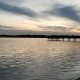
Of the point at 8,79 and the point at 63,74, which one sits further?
the point at 63,74

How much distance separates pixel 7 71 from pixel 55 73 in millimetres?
4528

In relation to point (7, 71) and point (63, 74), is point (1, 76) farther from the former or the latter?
point (63, 74)

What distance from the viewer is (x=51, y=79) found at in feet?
63.5

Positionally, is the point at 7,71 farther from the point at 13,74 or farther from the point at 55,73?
the point at 55,73

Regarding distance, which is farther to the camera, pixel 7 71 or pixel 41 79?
pixel 7 71

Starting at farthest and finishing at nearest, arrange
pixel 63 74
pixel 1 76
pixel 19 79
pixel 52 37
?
1. pixel 52 37
2. pixel 63 74
3. pixel 1 76
4. pixel 19 79

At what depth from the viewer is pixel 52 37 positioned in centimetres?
16488

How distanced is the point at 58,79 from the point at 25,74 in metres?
3.34

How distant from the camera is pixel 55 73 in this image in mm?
22047

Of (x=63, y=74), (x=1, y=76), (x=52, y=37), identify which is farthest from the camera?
(x=52, y=37)

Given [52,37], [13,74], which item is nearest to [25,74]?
[13,74]

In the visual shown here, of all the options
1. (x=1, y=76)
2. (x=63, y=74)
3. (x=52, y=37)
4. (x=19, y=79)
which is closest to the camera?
(x=19, y=79)

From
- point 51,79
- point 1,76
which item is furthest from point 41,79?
point 1,76

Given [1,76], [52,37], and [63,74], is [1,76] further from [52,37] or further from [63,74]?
[52,37]
